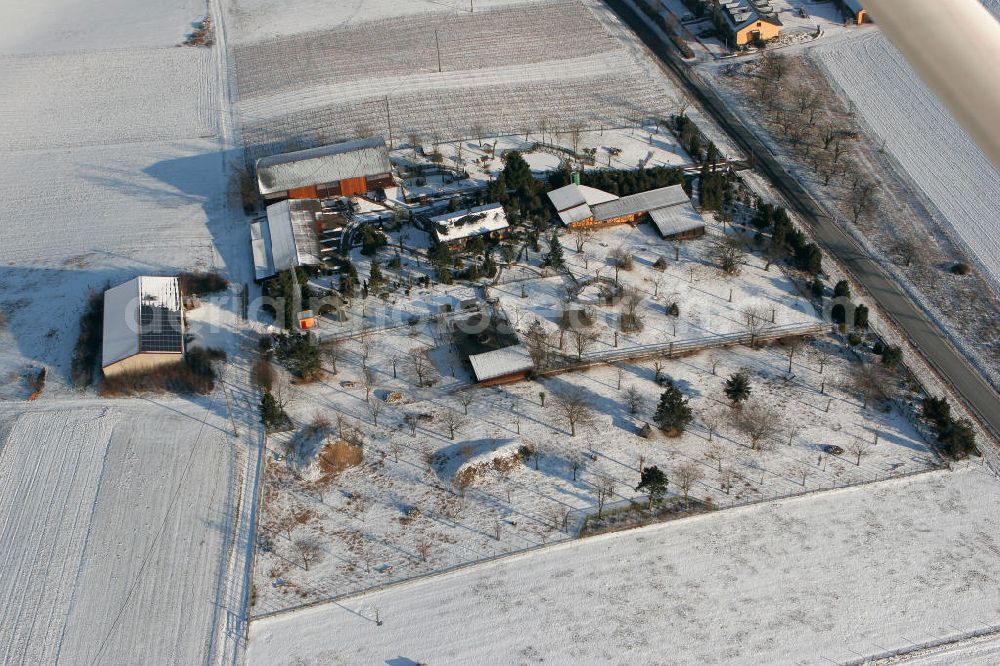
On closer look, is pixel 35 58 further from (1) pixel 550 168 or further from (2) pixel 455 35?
(1) pixel 550 168

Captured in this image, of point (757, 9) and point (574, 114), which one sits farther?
point (757, 9)

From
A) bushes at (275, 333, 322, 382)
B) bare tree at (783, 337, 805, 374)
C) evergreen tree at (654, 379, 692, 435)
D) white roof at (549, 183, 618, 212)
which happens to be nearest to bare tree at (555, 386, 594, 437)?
evergreen tree at (654, 379, 692, 435)

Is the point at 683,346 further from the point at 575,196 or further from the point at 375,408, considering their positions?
the point at 375,408

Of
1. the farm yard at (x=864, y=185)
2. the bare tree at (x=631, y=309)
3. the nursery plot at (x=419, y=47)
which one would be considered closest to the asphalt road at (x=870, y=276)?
the farm yard at (x=864, y=185)

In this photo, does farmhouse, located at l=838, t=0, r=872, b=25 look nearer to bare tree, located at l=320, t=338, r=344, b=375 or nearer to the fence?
the fence

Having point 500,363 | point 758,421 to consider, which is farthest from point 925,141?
point 500,363

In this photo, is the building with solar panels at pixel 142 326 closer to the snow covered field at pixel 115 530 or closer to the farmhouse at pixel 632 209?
the snow covered field at pixel 115 530

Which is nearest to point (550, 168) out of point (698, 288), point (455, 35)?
point (698, 288)
